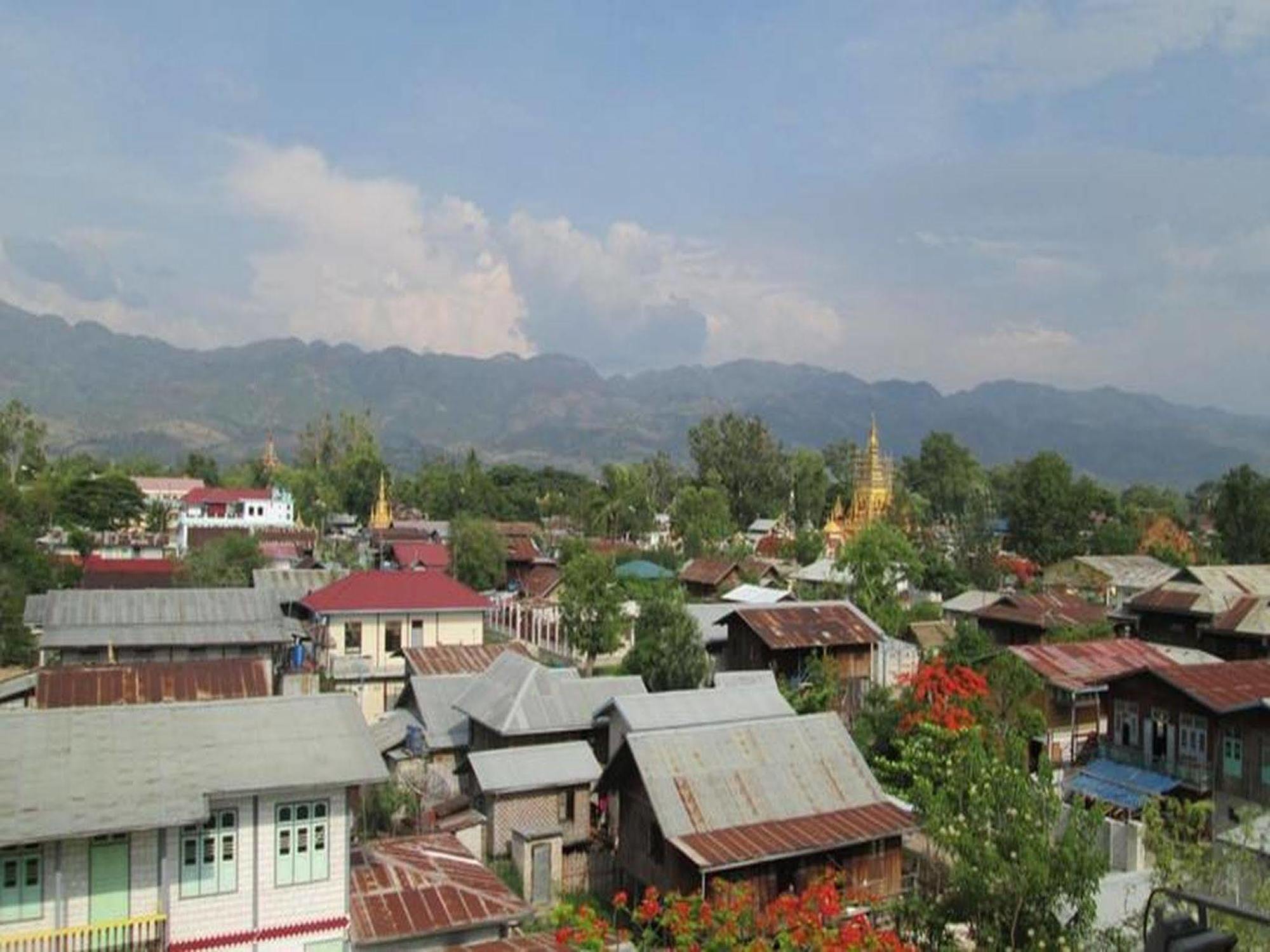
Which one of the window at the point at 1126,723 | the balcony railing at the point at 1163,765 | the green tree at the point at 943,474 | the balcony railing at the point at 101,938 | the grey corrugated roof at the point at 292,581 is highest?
the green tree at the point at 943,474

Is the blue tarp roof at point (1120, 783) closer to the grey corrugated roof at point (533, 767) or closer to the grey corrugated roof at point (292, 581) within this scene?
the grey corrugated roof at point (533, 767)

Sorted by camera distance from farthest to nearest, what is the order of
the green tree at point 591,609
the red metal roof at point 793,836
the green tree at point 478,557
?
the green tree at point 478,557
the green tree at point 591,609
the red metal roof at point 793,836

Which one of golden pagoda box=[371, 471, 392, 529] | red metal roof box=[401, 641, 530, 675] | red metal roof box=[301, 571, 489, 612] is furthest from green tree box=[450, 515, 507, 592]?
red metal roof box=[401, 641, 530, 675]

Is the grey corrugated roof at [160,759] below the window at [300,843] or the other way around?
the other way around

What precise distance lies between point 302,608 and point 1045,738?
21.6m

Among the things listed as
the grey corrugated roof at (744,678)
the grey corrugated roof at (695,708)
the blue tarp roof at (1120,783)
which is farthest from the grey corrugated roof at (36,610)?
the blue tarp roof at (1120,783)

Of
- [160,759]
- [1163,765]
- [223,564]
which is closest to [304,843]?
[160,759]

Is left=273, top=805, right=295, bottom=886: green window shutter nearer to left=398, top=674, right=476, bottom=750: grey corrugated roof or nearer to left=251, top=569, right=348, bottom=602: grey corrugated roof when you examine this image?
left=398, top=674, right=476, bottom=750: grey corrugated roof

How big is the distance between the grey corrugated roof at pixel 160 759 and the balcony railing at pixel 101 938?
108 centimetres

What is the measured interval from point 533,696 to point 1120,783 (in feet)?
41.4

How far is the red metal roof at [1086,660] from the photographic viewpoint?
2577cm

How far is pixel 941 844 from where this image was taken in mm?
12539

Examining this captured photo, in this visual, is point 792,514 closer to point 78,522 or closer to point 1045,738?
point 78,522

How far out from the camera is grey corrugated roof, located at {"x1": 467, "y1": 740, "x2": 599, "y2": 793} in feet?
59.9
